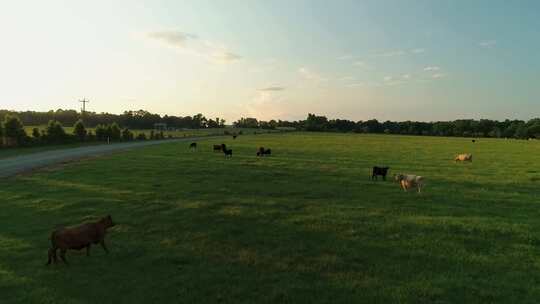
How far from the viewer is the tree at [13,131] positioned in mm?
57188

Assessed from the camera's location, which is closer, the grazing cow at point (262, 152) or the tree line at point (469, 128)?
the grazing cow at point (262, 152)

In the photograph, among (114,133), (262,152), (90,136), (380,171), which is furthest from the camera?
(114,133)

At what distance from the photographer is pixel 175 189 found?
20609mm

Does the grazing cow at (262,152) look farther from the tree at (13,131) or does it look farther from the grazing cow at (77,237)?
the tree at (13,131)

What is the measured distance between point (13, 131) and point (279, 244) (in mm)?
60773

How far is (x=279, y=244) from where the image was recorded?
1126cm

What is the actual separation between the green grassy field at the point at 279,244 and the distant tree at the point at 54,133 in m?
49.7

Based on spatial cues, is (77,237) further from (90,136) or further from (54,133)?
(90,136)

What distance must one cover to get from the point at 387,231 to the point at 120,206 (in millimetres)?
10841

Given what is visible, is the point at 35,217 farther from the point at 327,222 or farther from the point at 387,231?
the point at 387,231

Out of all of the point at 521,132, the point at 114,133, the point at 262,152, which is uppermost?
the point at 521,132

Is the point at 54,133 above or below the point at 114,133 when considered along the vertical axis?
above

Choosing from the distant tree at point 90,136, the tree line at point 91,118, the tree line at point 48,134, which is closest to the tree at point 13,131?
the tree line at point 48,134

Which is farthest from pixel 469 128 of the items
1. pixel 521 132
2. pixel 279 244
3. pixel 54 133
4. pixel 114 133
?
pixel 279 244
